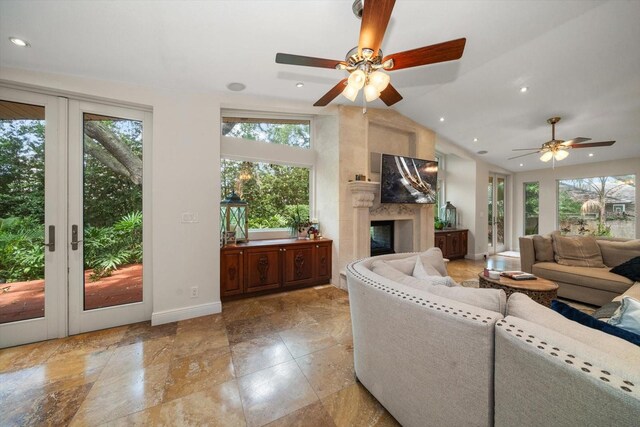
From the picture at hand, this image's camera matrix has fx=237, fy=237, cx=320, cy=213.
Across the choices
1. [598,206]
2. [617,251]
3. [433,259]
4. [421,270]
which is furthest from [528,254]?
[598,206]

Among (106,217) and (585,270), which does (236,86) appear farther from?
(585,270)

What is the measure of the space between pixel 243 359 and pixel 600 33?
15.5 ft

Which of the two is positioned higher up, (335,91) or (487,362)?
(335,91)

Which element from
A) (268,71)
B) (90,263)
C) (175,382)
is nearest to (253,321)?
(175,382)

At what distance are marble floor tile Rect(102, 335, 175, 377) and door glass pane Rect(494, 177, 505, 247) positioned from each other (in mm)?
8678

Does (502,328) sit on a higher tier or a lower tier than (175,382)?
higher

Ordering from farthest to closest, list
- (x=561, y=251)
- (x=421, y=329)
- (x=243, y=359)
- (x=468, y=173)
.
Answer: (x=468, y=173) < (x=561, y=251) < (x=243, y=359) < (x=421, y=329)

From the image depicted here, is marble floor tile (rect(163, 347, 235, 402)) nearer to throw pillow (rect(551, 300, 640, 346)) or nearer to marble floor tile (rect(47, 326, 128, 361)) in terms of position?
marble floor tile (rect(47, 326, 128, 361))

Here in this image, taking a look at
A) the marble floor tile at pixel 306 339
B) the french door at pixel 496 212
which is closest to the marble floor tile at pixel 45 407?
the marble floor tile at pixel 306 339

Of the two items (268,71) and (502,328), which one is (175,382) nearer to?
(502,328)

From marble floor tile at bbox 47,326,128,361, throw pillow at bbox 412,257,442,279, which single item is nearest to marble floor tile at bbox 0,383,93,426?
marble floor tile at bbox 47,326,128,361

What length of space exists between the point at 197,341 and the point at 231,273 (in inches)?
39.9

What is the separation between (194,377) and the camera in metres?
1.85

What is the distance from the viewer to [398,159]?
171 inches
